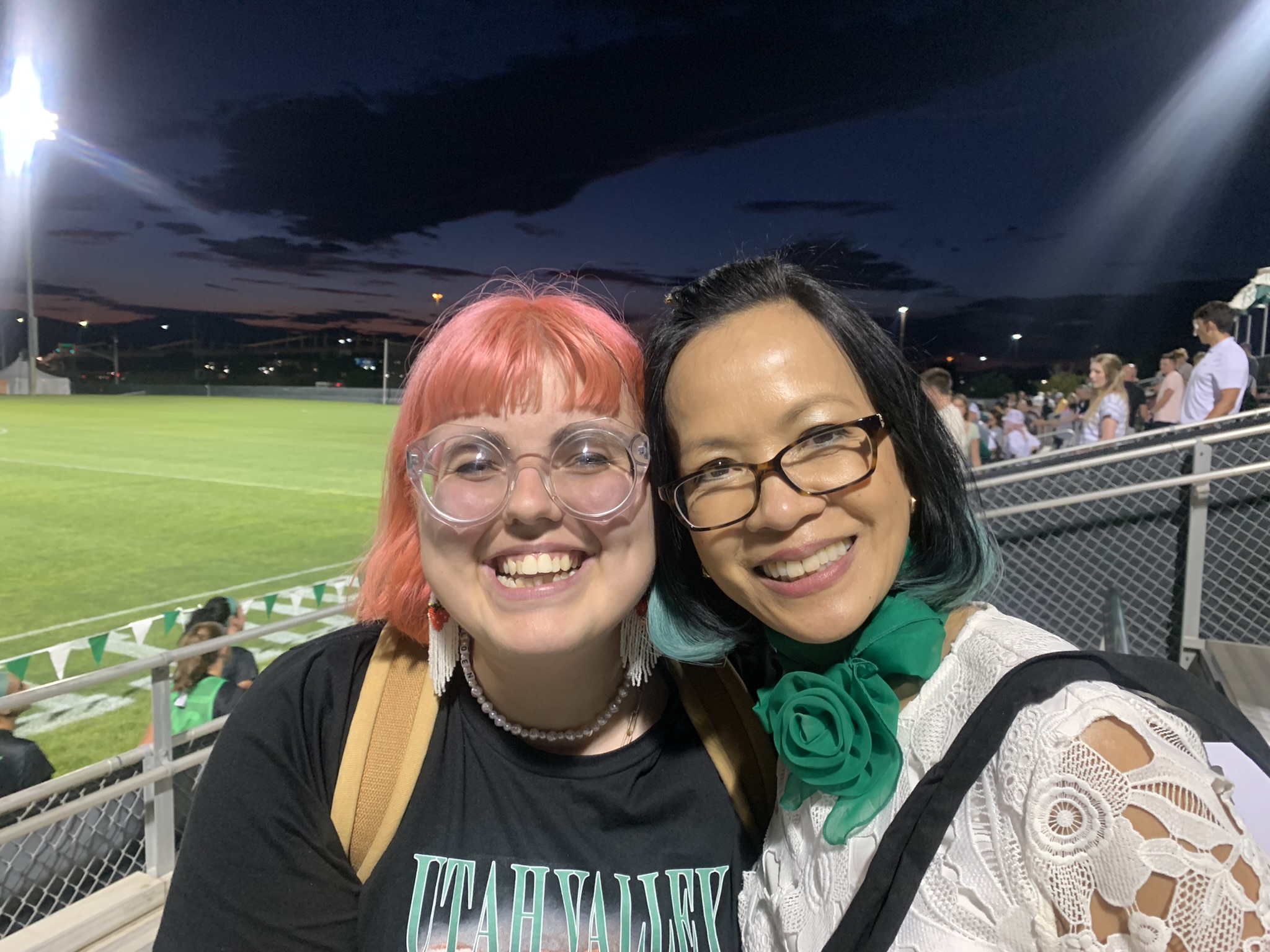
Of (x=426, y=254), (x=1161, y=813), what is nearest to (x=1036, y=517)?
(x=1161, y=813)

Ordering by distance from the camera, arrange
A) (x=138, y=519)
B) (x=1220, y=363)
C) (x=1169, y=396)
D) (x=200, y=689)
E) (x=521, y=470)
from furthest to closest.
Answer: (x=138, y=519)
(x=1169, y=396)
(x=1220, y=363)
(x=200, y=689)
(x=521, y=470)

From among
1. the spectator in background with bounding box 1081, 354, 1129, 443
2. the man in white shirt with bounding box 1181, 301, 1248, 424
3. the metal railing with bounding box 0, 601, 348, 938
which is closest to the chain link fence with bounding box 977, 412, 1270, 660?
the man in white shirt with bounding box 1181, 301, 1248, 424

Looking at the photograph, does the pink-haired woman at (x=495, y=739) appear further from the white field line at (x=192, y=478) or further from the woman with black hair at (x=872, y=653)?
the white field line at (x=192, y=478)

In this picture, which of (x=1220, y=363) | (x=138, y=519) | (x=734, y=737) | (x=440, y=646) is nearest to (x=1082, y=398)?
(x=1220, y=363)

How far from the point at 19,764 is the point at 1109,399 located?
357 inches

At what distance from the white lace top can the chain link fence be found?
3516 mm

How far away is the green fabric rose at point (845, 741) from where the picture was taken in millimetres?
1003

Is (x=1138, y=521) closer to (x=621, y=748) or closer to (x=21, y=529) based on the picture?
(x=621, y=748)

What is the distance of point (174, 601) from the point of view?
10859mm

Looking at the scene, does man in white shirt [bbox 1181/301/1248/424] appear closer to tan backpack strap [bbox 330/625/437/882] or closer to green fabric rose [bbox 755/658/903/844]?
green fabric rose [bbox 755/658/903/844]

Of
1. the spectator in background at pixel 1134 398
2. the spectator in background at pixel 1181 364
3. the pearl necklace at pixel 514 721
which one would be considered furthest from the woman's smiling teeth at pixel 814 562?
the spectator in background at pixel 1134 398

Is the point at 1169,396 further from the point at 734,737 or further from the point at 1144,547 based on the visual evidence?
the point at 734,737

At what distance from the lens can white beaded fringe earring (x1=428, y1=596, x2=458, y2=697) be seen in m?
1.30

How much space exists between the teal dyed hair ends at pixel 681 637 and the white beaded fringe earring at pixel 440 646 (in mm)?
374
